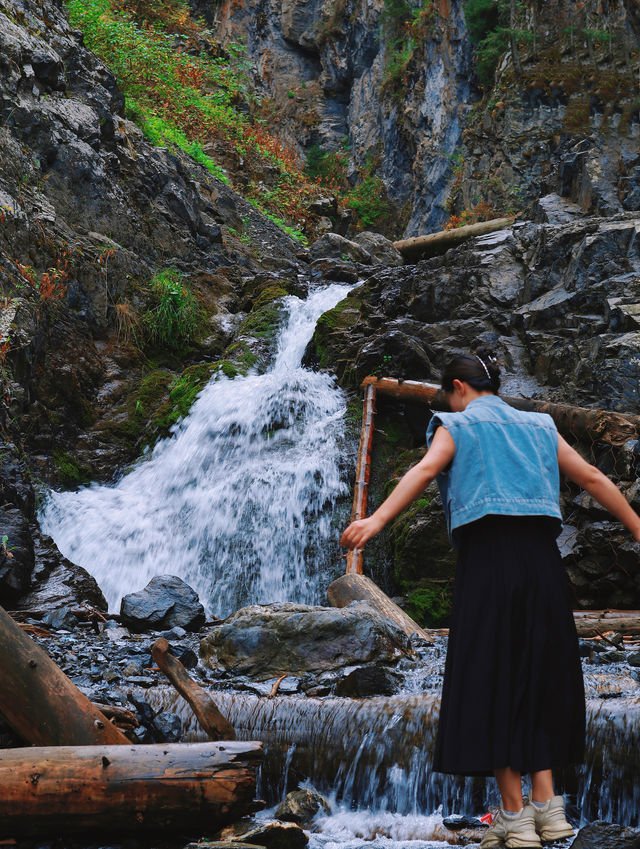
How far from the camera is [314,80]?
31406 millimetres

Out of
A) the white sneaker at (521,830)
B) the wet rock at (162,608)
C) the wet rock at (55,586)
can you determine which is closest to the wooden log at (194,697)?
the white sneaker at (521,830)

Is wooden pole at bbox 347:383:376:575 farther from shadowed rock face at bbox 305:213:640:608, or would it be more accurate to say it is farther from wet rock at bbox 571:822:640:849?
wet rock at bbox 571:822:640:849

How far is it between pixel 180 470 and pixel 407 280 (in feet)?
19.7

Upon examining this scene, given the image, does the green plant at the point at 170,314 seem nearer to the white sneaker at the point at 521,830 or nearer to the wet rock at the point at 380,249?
the wet rock at the point at 380,249

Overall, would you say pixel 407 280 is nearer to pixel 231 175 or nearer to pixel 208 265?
pixel 208 265

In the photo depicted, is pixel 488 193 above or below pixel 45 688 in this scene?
above

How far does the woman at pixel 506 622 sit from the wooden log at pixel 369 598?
3.11 meters

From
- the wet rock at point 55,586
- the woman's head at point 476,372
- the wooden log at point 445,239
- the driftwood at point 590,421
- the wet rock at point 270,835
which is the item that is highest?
the wooden log at point 445,239

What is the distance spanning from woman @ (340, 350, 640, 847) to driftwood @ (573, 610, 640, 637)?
10.4ft

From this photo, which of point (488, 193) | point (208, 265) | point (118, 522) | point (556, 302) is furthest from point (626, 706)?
point (488, 193)

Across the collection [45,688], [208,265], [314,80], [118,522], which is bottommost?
[45,688]

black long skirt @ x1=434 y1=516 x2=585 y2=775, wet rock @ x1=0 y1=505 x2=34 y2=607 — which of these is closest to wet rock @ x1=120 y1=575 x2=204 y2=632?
wet rock @ x1=0 y1=505 x2=34 y2=607

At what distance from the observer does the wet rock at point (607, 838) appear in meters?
2.45

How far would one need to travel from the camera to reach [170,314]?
12.7m
